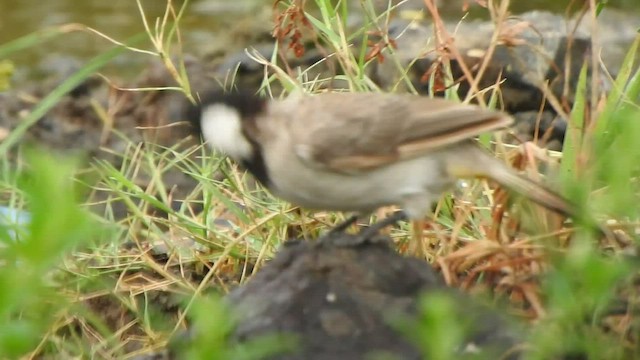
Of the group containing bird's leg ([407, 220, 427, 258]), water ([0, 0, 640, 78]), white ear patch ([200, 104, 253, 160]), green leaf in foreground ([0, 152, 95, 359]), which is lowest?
water ([0, 0, 640, 78])

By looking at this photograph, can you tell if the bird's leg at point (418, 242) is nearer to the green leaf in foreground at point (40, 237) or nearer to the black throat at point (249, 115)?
the black throat at point (249, 115)

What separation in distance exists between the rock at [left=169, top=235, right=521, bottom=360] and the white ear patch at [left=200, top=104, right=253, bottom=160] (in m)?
0.37

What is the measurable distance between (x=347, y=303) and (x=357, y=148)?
66 cm

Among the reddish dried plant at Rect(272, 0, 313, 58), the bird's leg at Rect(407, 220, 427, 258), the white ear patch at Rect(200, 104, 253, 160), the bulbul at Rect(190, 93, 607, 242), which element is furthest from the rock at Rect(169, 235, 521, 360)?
the reddish dried plant at Rect(272, 0, 313, 58)

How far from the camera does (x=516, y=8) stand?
35.1 ft

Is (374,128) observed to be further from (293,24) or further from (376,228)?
(293,24)

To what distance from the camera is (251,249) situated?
466cm

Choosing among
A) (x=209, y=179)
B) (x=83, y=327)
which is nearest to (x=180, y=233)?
(x=209, y=179)

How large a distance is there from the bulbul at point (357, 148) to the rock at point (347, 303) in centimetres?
18

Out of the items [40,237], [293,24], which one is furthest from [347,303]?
[293,24]

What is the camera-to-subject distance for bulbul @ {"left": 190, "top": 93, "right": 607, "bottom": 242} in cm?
375

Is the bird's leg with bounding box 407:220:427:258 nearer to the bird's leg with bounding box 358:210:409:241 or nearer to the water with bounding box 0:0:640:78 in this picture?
the bird's leg with bounding box 358:210:409:241

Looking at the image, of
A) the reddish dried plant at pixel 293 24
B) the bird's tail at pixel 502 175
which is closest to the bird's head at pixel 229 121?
the bird's tail at pixel 502 175

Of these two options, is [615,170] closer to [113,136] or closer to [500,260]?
[500,260]
